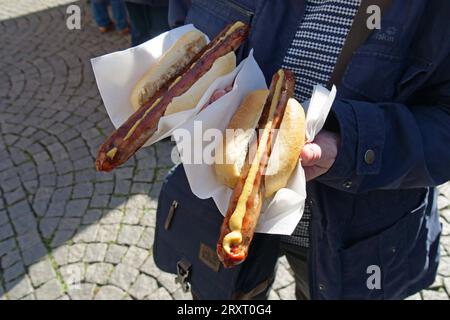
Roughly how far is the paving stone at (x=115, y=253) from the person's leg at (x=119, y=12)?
15.1 ft

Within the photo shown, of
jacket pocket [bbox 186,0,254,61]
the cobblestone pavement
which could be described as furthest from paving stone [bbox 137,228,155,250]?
jacket pocket [bbox 186,0,254,61]

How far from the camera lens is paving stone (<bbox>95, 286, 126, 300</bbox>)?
3268 mm

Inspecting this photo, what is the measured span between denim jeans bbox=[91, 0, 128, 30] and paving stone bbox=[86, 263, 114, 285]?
4810 millimetres

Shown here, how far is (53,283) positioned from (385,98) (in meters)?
3.04

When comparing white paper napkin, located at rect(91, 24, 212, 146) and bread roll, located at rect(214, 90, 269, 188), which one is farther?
white paper napkin, located at rect(91, 24, 212, 146)

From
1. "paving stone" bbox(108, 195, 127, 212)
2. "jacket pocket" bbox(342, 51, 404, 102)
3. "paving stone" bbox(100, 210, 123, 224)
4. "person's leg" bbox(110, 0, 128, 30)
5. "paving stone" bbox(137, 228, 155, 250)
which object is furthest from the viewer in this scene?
"person's leg" bbox(110, 0, 128, 30)

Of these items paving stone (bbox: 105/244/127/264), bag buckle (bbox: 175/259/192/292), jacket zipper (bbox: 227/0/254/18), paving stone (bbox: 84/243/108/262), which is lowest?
paving stone (bbox: 84/243/108/262)

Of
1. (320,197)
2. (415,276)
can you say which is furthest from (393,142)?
(415,276)

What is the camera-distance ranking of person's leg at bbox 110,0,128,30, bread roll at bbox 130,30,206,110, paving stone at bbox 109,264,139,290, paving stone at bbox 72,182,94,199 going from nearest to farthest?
bread roll at bbox 130,30,206,110, paving stone at bbox 109,264,139,290, paving stone at bbox 72,182,94,199, person's leg at bbox 110,0,128,30

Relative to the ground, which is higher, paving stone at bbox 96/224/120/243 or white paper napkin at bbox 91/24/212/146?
white paper napkin at bbox 91/24/212/146

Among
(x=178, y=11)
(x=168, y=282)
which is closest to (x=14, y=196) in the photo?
(x=168, y=282)

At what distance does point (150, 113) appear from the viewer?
149cm

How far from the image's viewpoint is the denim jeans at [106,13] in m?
6.83

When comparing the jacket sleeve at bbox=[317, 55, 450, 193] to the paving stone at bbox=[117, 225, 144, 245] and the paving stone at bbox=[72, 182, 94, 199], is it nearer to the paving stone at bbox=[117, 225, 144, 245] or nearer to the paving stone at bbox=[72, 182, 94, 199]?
the paving stone at bbox=[117, 225, 144, 245]
